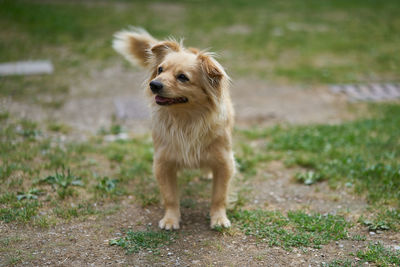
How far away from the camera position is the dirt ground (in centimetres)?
305

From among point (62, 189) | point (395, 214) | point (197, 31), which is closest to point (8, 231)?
point (62, 189)

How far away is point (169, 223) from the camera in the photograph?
3496 mm

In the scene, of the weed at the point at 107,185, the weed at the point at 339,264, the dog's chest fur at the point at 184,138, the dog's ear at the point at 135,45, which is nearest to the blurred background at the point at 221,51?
the dog's ear at the point at 135,45

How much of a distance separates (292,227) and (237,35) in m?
7.34

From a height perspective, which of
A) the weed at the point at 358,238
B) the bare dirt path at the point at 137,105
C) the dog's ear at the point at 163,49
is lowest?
the weed at the point at 358,238

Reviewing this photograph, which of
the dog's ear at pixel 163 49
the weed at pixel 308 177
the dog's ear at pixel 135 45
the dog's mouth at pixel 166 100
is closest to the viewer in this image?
the dog's mouth at pixel 166 100

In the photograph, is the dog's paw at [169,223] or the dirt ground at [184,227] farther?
the dog's paw at [169,223]

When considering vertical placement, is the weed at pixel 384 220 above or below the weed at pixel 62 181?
below

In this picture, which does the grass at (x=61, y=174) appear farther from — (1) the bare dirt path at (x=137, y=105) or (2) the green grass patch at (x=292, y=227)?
(2) the green grass patch at (x=292, y=227)

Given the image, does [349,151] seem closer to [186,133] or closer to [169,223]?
[186,133]

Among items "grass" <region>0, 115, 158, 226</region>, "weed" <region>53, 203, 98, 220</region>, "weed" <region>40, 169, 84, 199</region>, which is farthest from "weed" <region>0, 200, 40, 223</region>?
"weed" <region>40, 169, 84, 199</region>

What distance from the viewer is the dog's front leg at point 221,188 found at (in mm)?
3543

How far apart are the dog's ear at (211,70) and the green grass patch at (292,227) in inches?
50.6

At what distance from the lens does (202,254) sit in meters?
3.15
